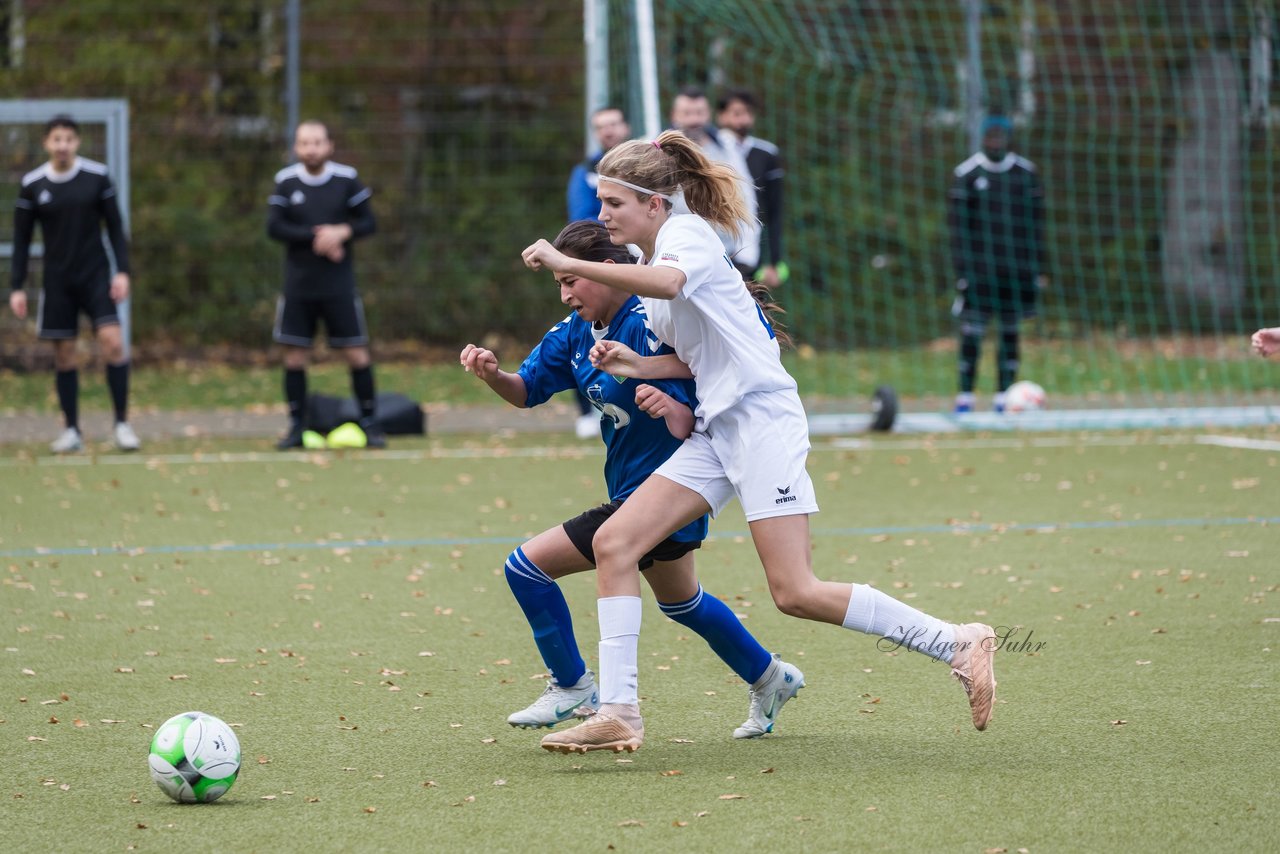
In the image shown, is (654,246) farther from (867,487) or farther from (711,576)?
(867,487)

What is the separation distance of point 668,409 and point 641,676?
1358 millimetres

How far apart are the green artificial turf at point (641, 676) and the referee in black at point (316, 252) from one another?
1.67 m

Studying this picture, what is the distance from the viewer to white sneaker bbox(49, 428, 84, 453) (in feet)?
36.5

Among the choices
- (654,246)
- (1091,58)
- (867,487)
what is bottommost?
(867,487)

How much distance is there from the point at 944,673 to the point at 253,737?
2153 mm

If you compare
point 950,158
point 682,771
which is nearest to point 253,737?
point 682,771

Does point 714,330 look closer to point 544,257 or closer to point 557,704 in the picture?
point 544,257

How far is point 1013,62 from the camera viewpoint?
1838 cm

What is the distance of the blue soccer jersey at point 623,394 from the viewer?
453cm

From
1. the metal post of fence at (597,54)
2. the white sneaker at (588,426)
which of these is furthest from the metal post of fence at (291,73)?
the white sneaker at (588,426)

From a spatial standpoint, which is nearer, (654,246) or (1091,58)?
(654,246)

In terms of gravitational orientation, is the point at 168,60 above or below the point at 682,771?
above

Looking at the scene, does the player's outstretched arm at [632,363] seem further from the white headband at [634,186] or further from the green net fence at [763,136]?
the green net fence at [763,136]

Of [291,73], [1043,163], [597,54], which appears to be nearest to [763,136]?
[1043,163]
